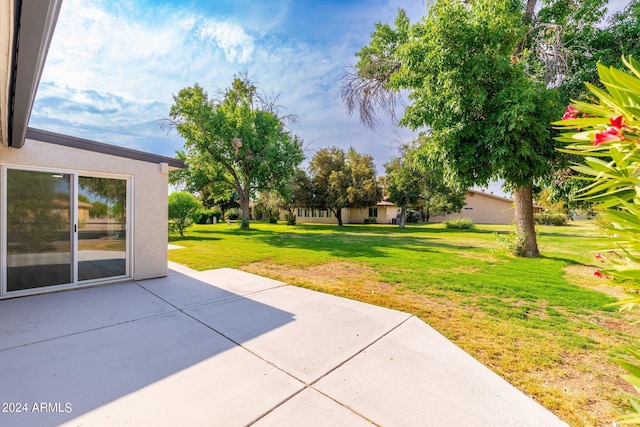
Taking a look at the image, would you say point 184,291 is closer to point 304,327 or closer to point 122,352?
point 122,352

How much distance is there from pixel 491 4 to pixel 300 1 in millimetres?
5842

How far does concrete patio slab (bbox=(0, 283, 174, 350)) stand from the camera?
3.34m

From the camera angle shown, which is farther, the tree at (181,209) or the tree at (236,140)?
the tree at (236,140)

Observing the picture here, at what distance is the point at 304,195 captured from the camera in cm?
2891

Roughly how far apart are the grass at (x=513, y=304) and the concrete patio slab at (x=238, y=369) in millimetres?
467

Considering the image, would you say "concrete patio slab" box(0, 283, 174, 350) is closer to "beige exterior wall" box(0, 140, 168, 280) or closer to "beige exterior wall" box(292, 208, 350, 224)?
"beige exterior wall" box(0, 140, 168, 280)

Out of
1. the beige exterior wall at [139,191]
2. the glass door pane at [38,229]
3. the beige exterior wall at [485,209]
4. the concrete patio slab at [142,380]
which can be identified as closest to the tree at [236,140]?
the beige exterior wall at [139,191]

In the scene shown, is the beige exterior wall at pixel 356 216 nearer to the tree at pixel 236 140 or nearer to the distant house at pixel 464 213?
the distant house at pixel 464 213

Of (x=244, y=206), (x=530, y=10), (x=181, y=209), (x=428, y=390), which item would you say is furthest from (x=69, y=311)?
(x=244, y=206)

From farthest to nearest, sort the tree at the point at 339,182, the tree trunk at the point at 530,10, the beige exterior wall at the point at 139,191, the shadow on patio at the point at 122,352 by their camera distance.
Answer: the tree at the point at 339,182 → the tree trunk at the point at 530,10 → the beige exterior wall at the point at 139,191 → the shadow on patio at the point at 122,352

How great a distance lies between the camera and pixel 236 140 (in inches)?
741

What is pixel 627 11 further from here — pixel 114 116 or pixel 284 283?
pixel 114 116

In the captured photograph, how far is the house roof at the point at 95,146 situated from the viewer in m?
4.63

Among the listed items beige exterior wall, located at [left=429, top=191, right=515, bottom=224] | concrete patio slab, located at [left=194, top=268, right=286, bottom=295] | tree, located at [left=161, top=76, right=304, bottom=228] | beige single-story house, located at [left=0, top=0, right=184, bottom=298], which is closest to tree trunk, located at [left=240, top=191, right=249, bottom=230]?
tree, located at [left=161, top=76, right=304, bottom=228]
